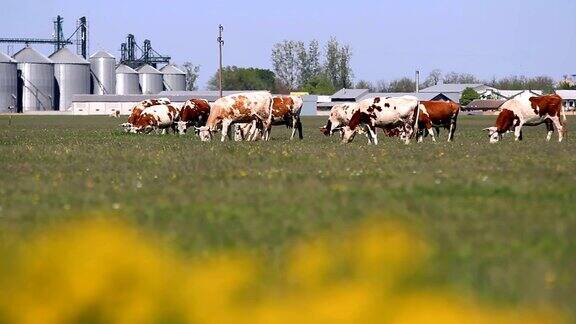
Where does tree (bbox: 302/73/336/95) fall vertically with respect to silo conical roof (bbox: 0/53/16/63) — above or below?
below

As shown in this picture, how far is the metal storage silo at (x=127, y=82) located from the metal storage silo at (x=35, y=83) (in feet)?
46.9

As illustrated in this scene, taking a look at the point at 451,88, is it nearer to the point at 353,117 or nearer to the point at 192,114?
the point at 192,114

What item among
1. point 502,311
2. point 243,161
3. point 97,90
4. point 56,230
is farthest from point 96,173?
point 97,90

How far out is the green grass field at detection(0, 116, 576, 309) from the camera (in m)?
8.03

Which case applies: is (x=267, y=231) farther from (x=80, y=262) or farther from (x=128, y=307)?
(x=128, y=307)

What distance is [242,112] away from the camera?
3578 cm

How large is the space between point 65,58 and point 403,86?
7549 centimetres

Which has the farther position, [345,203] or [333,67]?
[333,67]

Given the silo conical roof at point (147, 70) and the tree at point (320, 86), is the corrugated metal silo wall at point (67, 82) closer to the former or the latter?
the silo conical roof at point (147, 70)

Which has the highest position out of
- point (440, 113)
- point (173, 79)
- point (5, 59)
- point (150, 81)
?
point (5, 59)

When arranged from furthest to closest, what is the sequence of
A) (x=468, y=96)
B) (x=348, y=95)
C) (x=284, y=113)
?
(x=348, y=95)
(x=468, y=96)
(x=284, y=113)

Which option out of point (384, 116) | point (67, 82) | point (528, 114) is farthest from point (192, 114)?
point (67, 82)

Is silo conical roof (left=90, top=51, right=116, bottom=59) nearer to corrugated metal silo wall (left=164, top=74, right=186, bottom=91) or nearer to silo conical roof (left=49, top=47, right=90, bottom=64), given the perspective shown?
silo conical roof (left=49, top=47, right=90, bottom=64)

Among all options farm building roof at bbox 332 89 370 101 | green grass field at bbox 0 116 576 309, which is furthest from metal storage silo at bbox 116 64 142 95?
Answer: green grass field at bbox 0 116 576 309
